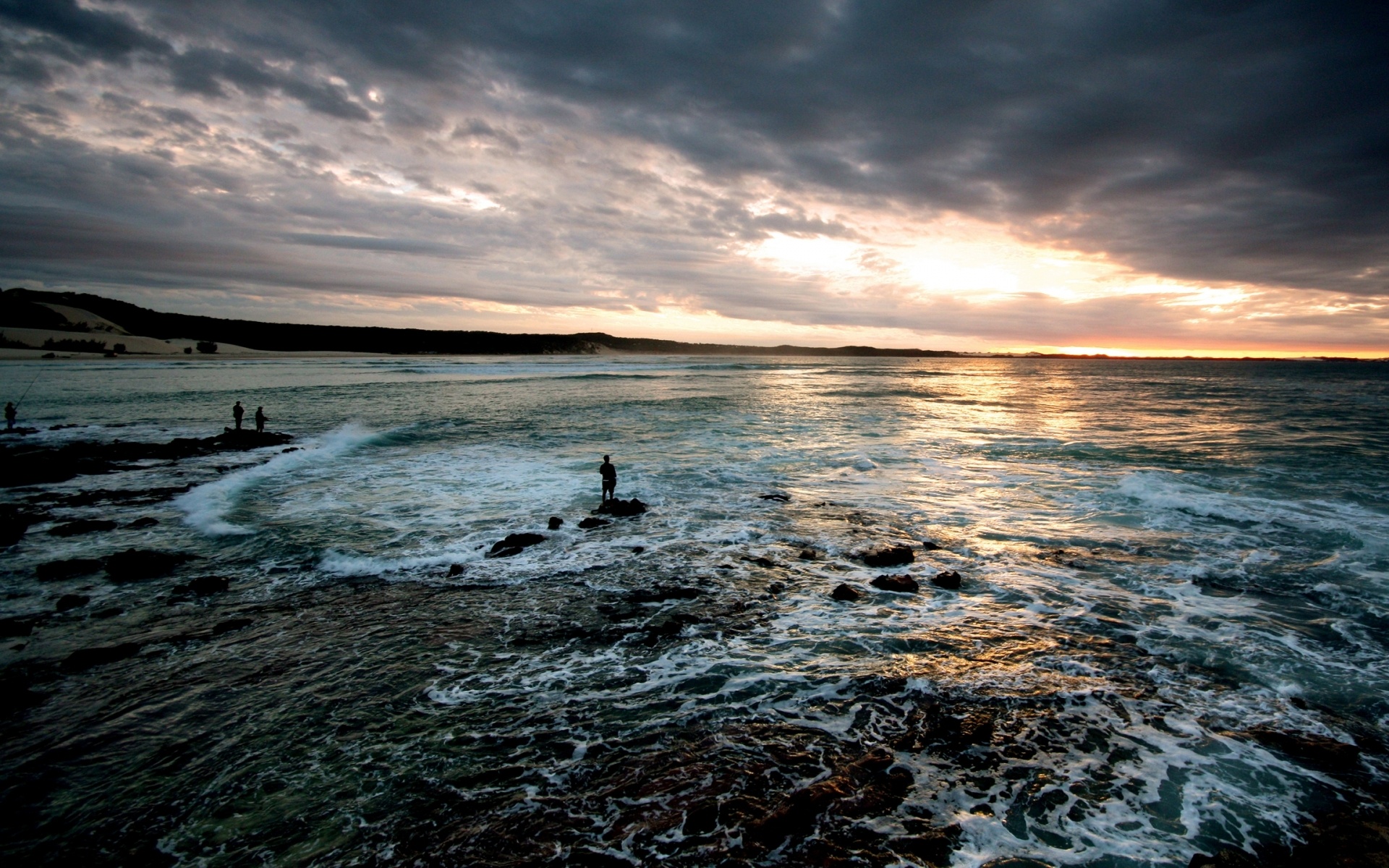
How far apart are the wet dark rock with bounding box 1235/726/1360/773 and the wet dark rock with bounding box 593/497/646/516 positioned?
11508mm

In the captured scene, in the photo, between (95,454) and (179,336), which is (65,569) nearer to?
(95,454)

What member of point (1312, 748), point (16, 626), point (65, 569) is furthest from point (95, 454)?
point (1312, 748)

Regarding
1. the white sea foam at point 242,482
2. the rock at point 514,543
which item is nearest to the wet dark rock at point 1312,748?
the rock at point 514,543

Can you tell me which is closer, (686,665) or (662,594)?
(686,665)

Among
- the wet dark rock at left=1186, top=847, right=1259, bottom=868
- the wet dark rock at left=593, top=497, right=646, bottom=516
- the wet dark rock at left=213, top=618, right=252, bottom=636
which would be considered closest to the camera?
the wet dark rock at left=1186, top=847, right=1259, bottom=868

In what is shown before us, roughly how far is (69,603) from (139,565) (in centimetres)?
163

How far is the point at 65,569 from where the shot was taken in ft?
35.1

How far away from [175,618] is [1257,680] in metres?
15.1

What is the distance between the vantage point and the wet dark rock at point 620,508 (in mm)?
14898

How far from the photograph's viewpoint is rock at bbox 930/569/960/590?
1025 centimetres

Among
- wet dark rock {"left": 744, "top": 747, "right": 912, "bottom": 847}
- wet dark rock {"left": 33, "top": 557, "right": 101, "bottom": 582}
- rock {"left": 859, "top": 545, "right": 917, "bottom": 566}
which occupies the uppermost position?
rock {"left": 859, "top": 545, "right": 917, "bottom": 566}

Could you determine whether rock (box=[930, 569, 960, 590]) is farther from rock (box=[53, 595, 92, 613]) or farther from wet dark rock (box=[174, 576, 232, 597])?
rock (box=[53, 595, 92, 613])

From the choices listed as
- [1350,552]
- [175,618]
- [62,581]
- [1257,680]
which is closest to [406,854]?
[175,618]

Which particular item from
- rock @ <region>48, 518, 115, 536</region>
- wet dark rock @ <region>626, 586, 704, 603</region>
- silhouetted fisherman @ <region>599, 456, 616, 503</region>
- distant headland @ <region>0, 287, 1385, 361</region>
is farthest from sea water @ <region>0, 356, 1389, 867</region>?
distant headland @ <region>0, 287, 1385, 361</region>
